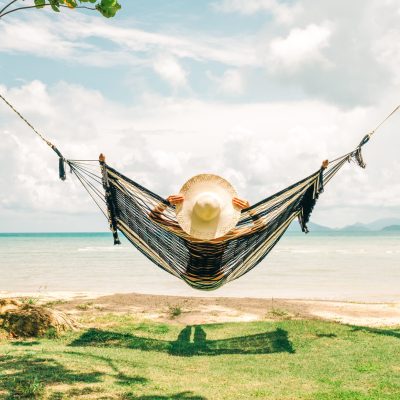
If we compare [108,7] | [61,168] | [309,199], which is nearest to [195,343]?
[309,199]

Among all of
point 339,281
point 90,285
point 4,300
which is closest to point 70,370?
point 4,300

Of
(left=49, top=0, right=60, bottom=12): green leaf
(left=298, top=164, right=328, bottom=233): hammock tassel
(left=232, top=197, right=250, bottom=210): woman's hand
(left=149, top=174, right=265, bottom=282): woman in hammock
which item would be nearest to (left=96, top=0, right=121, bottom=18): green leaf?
(left=49, top=0, right=60, bottom=12): green leaf

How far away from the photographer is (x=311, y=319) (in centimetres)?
573

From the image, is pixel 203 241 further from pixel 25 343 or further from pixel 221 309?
pixel 221 309

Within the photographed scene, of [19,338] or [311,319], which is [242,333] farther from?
[19,338]

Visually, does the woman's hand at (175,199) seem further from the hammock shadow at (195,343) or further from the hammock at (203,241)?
the hammock shadow at (195,343)

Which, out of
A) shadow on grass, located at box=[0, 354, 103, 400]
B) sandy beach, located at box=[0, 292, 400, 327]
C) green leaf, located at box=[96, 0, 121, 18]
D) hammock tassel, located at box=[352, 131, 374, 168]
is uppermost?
green leaf, located at box=[96, 0, 121, 18]

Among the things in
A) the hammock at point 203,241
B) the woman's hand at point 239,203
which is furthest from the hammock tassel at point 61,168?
the woman's hand at point 239,203

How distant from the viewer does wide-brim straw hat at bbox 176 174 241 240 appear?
151 inches

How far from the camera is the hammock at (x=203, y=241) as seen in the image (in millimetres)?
3920

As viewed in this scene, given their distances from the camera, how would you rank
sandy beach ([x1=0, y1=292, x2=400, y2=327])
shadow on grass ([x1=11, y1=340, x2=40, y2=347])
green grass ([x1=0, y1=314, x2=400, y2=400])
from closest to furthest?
green grass ([x1=0, y1=314, x2=400, y2=400]) → shadow on grass ([x1=11, y1=340, x2=40, y2=347]) → sandy beach ([x1=0, y1=292, x2=400, y2=327])

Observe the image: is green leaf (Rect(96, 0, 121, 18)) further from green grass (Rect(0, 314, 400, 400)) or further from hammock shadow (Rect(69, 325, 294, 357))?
hammock shadow (Rect(69, 325, 294, 357))

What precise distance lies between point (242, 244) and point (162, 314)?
255 centimetres

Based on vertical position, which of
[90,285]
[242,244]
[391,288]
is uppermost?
[242,244]
